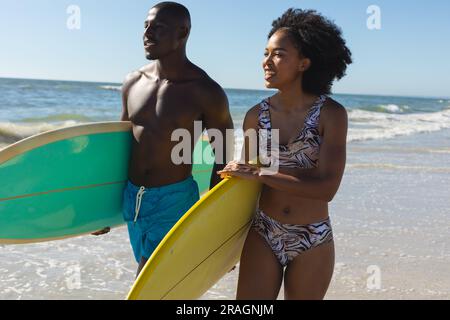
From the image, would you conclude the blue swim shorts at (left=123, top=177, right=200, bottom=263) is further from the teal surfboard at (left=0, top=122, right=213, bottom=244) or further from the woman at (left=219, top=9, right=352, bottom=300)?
the woman at (left=219, top=9, right=352, bottom=300)

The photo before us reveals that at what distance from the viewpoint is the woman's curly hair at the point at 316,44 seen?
2.02 metres

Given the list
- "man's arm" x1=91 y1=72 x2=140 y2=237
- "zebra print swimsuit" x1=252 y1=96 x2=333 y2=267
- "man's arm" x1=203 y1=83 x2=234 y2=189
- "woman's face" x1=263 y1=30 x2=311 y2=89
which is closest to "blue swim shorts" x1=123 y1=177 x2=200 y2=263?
"man's arm" x1=203 y1=83 x2=234 y2=189

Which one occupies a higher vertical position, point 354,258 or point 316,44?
point 316,44

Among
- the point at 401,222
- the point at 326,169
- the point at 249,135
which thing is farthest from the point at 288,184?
the point at 401,222

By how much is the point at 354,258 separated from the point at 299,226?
7.61 feet

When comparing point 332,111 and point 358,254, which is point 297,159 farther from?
point 358,254

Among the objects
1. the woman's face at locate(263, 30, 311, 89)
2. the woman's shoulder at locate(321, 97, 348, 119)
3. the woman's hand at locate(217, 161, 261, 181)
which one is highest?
the woman's face at locate(263, 30, 311, 89)

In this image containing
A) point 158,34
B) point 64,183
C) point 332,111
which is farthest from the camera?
point 64,183

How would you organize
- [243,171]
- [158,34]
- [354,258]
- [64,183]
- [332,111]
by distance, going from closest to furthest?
[332,111]
[243,171]
[158,34]
[64,183]
[354,258]

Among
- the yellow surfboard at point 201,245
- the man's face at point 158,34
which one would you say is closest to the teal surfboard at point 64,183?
the man's face at point 158,34

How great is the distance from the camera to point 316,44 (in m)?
2.01

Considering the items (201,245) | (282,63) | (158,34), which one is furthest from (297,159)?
(158,34)

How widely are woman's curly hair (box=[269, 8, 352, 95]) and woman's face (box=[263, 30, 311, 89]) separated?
0.9 inches

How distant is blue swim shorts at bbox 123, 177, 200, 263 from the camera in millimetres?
2492
